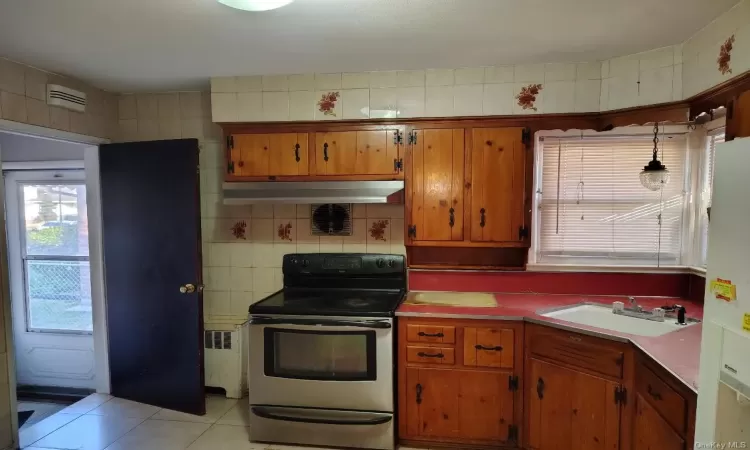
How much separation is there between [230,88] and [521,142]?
1839mm

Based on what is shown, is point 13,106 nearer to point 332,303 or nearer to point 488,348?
point 332,303

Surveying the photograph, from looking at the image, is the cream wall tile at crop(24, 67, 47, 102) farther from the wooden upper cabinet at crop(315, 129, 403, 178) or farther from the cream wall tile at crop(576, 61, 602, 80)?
the cream wall tile at crop(576, 61, 602, 80)

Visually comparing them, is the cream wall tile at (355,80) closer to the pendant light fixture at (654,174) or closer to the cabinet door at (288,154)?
the cabinet door at (288,154)

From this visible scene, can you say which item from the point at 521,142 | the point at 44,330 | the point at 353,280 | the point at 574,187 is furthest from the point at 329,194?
the point at 44,330

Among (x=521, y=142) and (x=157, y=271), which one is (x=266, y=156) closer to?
(x=157, y=271)

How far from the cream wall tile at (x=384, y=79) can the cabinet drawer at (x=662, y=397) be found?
1.97 meters

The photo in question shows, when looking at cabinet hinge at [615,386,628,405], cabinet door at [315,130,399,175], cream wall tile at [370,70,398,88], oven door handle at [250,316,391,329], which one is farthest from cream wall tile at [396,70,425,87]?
cabinet hinge at [615,386,628,405]

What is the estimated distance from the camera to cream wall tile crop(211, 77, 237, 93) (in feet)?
9.00

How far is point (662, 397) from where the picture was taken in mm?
1647

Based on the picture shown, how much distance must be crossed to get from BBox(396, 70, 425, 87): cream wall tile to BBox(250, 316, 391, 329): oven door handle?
142 cm

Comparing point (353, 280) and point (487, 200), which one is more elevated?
point (487, 200)

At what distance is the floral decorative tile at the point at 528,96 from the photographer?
2.54 m

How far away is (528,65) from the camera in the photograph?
8.28ft

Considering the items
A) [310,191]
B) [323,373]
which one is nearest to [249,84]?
[310,191]
